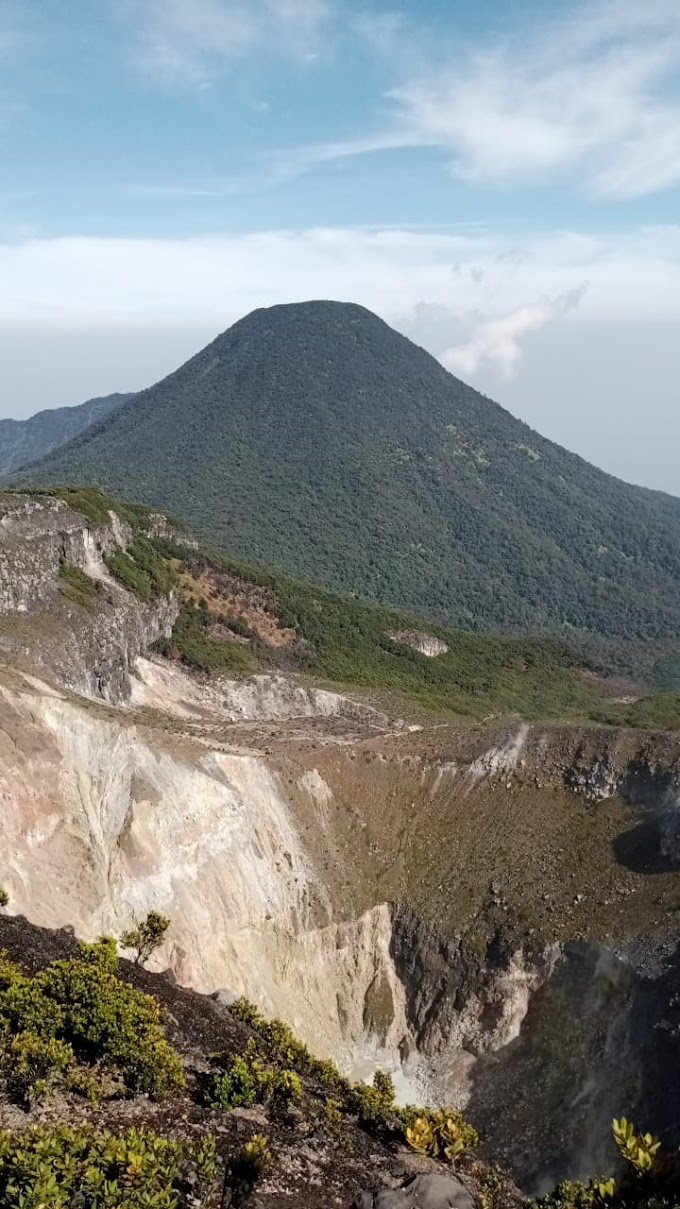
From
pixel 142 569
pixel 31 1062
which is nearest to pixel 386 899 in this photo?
pixel 31 1062

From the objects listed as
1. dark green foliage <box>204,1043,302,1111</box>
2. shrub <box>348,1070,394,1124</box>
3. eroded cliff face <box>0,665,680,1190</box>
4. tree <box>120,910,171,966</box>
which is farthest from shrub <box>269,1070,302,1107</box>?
eroded cliff face <box>0,665,680,1190</box>

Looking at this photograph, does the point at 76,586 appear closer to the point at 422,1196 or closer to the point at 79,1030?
the point at 79,1030

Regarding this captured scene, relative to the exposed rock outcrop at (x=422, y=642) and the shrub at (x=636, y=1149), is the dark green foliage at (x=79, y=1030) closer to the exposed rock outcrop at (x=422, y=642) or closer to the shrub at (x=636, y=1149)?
the shrub at (x=636, y=1149)

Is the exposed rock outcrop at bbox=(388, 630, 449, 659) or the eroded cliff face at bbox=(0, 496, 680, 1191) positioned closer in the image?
the eroded cliff face at bbox=(0, 496, 680, 1191)

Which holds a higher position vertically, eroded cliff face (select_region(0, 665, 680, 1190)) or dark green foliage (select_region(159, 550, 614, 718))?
dark green foliage (select_region(159, 550, 614, 718))

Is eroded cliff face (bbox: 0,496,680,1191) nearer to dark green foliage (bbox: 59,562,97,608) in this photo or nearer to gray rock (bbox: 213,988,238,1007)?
gray rock (bbox: 213,988,238,1007)

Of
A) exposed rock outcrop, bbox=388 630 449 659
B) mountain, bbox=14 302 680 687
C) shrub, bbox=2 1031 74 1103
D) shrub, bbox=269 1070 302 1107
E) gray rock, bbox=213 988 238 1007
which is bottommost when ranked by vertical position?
gray rock, bbox=213 988 238 1007

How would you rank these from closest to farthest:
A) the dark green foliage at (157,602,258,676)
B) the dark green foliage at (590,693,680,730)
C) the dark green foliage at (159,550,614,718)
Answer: the dark green foliage at (157,602,258,676) → the dark green foliage at (590,693,680,730) → the dark green foliage at (159,550,614,718)

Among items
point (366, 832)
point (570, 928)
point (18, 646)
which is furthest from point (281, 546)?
point (570, 928)
